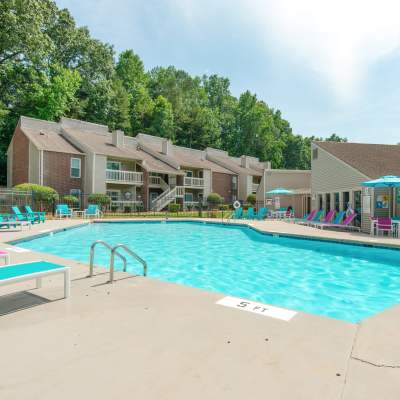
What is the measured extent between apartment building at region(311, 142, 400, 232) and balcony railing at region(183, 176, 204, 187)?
52.9ft

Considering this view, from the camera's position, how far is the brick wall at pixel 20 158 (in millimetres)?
27750

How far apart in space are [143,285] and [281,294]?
3.50 m

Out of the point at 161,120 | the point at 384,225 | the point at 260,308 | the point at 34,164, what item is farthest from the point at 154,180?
the point at 260,308

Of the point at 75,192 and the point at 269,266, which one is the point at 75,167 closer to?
the point at 75,192

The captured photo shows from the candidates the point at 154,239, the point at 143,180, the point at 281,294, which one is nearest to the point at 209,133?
the point at 143,180

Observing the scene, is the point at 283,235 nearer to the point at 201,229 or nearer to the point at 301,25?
the point at 201,229

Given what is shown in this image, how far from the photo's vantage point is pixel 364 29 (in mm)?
11734

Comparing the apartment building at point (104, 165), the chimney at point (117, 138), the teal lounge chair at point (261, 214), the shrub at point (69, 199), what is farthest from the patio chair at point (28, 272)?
the chimney at point (117, 138)

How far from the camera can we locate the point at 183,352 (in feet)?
10.0

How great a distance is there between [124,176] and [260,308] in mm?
27456

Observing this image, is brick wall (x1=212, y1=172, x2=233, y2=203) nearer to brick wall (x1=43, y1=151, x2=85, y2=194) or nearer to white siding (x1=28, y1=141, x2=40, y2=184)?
brick wall (x1=43, y1=151, x2=85, y2=194)

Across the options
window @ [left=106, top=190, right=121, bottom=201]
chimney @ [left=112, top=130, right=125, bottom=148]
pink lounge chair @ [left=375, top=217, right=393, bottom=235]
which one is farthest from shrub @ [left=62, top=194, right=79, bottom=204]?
pink lounge chair @ [left=375, top=217, right=393, bottom=235]

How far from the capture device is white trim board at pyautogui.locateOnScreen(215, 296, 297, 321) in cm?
407

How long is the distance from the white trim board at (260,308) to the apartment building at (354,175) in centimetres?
1391
